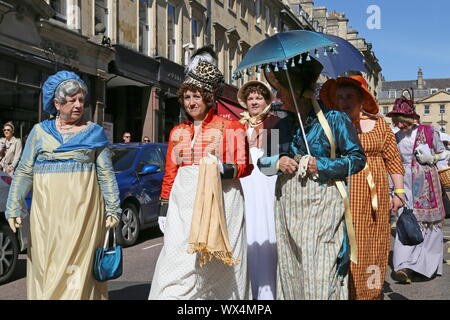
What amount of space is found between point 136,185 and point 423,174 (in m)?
4.80

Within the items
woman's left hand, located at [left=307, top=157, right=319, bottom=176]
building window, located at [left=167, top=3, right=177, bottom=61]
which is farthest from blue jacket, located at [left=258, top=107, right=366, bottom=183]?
building window, located at [left=167, top=3, right=177, bottom=61]

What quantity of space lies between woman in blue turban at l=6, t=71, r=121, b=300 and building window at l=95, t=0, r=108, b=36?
15.1 meters

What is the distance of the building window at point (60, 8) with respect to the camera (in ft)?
56.1

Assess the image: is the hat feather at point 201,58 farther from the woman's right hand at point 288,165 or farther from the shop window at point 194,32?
the shop window at point 194,32

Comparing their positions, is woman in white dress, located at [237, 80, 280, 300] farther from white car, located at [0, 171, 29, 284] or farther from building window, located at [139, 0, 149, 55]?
building window, located at [139, 0, 149, 55]

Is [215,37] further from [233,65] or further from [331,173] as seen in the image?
[331,173]

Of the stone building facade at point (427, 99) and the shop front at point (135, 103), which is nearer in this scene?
the shop front at point (135, 103)

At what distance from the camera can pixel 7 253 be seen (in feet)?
21.9

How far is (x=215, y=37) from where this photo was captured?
2973 centimetres

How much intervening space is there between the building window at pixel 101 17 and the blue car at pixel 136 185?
8832 mm

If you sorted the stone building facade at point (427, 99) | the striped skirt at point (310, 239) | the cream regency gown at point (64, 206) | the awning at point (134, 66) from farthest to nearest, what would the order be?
the stone building facade at point (427, 99) < the awning at point (134, 66) < the cream regency gown at point (64, 206) < the striped skirt at point (310, 239)

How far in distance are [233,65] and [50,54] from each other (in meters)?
17.3

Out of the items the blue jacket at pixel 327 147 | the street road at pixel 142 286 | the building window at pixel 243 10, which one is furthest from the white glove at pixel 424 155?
the building window at pixel 243 10
